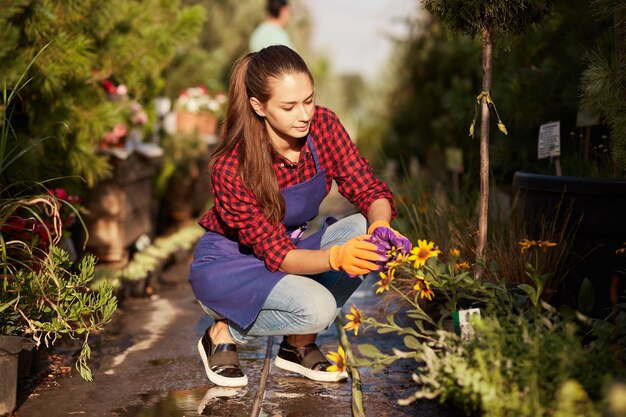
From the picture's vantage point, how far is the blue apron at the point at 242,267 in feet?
11.9

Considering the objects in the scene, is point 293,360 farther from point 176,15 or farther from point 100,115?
point 176,15

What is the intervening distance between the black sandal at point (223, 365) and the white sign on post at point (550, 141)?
1.85 metres

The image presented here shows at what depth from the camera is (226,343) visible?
382 centimetres

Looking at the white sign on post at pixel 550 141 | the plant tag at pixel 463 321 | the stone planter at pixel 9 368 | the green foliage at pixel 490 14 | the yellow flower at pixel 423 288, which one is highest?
the green foliage at pixel 490 14

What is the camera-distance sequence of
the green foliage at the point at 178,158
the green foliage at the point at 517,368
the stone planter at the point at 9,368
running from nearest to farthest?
the green foliage at the point at 517,368 → the stone planter at the point at 9,368 → the green foliage at the point at 178,158

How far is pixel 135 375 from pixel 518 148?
274cm

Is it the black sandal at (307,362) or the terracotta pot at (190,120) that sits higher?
the terracotta pot at (190,120)

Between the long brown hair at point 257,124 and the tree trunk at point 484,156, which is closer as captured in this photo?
the long brown hair at point 257,124

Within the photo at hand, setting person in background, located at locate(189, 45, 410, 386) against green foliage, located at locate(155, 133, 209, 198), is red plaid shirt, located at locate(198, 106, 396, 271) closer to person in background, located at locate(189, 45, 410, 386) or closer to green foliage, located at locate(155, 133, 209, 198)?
person in background, located at locate(189, 45, 410, 386)

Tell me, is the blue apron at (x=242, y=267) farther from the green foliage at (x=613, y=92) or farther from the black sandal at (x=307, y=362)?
the green foliage at (x=613, y=92)

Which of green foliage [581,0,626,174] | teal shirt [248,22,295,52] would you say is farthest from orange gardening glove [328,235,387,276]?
teal shirt [248,22,295,52]

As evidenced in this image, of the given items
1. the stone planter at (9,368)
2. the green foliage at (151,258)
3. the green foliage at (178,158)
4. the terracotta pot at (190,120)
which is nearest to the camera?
the stone planter at (9,368)

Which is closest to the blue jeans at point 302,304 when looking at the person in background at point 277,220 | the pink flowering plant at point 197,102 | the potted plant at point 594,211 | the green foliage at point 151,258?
the person in background at point 277,220

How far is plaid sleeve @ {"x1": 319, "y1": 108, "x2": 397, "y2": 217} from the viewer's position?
12.5 feet
